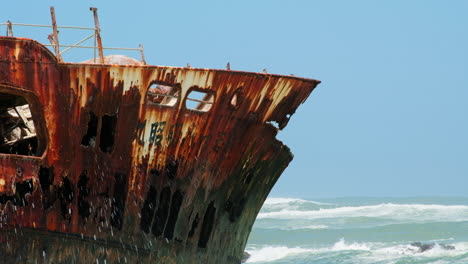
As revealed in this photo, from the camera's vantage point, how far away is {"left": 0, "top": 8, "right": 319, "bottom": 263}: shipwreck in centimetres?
1236

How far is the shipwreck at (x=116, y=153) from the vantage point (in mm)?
12359

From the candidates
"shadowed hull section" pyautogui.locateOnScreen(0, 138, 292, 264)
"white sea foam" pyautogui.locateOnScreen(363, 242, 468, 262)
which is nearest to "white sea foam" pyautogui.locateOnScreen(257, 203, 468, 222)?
"white sea foam" pyautogui.locateOnScreen(363, 242, 468, 262)

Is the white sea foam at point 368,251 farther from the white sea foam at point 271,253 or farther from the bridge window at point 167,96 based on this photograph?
the bridge window at point 167,96

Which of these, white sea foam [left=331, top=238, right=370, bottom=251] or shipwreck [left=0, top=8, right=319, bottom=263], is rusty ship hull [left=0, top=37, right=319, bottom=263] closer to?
shipwreck [left=0, top=8, right=319, bottom=263]

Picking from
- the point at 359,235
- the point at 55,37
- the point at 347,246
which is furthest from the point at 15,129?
the point at 359,235

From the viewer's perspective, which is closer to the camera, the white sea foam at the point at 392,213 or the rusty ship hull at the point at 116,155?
the rusty ship hull at the point at 116,155

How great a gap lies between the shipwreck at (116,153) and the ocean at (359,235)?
2068 cm

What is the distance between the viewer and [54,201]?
12750 millimetres

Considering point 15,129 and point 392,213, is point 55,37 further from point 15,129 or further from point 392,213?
point 392,213

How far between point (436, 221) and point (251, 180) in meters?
36.0

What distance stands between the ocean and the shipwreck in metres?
20.7

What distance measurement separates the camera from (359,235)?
149 ft

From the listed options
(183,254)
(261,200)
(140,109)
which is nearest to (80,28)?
(140,109)

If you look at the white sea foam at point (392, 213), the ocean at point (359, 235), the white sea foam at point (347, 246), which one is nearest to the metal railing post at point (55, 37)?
the ocean at point (359, 235)
